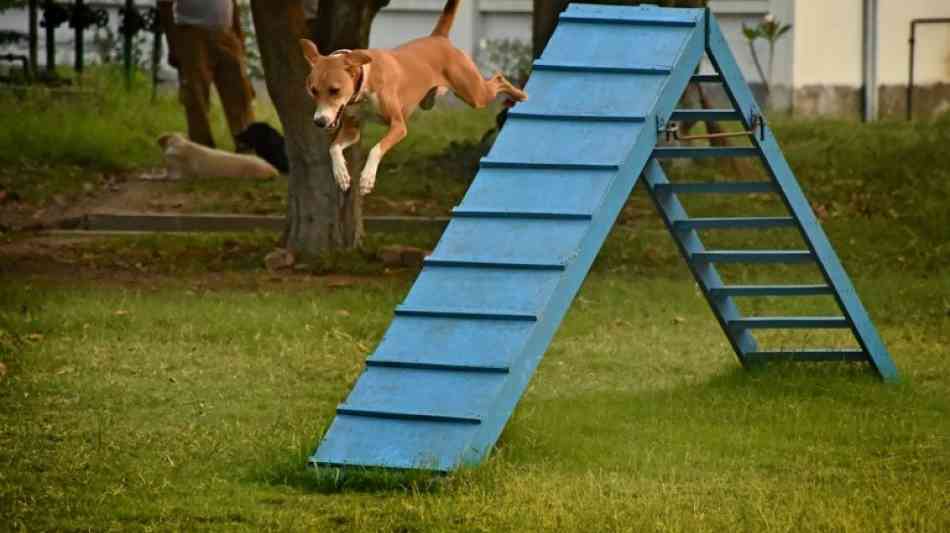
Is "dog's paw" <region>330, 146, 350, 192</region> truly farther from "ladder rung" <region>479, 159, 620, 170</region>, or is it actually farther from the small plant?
the small plant

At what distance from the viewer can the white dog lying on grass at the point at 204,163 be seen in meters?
17.7

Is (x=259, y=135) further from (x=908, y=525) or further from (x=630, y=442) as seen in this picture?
(x=908, y=525)

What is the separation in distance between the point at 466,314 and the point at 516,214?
494 millimetres

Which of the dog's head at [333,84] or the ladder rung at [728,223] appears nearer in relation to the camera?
the dog's head at [333,84]

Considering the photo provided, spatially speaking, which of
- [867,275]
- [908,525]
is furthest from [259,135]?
[908,525]

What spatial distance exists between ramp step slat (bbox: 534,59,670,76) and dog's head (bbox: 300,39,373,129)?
1.69 meters

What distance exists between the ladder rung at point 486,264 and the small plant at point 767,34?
628 inches

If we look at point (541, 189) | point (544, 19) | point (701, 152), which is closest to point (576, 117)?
point (541, 189)

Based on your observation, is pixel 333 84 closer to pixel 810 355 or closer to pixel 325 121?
pixel 325 121

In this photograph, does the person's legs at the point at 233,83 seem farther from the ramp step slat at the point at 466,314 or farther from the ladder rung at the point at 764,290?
the ramp step slat at the point at 466,314

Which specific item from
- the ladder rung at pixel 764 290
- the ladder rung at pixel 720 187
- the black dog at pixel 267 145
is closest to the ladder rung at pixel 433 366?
the ladder rung at pixel 720 187

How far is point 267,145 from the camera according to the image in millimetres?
18766

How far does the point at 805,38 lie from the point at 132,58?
28.3ft

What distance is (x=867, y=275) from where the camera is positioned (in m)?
13.4
